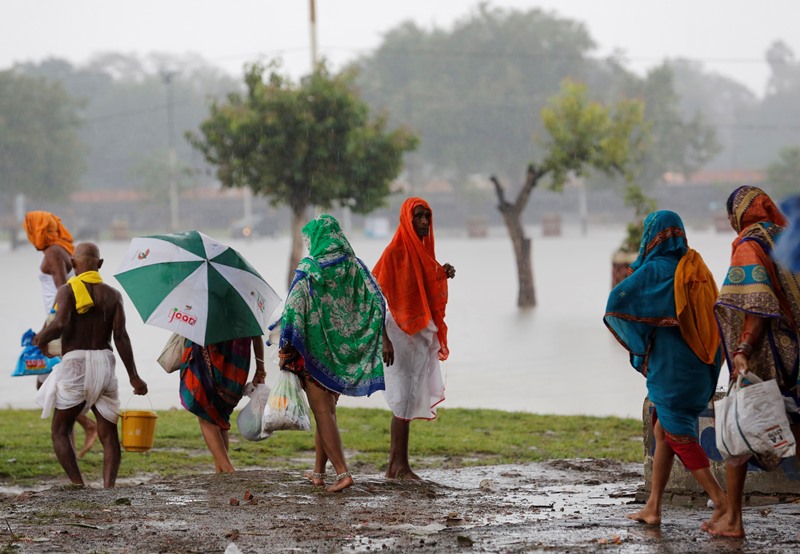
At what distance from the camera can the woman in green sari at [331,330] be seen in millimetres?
6355

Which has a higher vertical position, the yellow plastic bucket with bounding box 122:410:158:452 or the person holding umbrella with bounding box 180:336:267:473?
the person holding umbrella with bounding box 180:336:267:473

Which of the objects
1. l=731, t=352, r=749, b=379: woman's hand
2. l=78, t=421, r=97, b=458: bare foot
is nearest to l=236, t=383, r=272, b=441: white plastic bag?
l=78, t=421, r=97, b=458: bare foot

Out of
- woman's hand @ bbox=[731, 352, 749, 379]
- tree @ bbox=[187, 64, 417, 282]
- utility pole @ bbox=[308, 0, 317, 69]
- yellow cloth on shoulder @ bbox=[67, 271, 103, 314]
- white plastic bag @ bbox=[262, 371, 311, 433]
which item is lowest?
white plastic bag @ bbox=[262, 371, 311, 433]

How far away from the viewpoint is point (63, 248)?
804 centimetres

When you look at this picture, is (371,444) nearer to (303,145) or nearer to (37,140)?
(303,145)

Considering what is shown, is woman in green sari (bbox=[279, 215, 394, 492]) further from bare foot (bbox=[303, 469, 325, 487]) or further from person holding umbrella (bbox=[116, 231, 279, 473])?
person holding umbrella (bbox=[116, 231, 279, 473])

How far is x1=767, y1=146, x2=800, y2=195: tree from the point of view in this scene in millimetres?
62781

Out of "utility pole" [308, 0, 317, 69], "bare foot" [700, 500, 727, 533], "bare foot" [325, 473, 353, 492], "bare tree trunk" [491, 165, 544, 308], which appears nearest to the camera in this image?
"bare foot" [700, 500, 727, 533]

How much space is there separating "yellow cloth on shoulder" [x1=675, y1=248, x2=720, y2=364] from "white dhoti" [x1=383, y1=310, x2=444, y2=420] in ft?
6.38

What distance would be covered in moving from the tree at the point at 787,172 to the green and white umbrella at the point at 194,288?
59.0m

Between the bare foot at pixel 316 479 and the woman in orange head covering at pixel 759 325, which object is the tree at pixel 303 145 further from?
the woman in orange head covering at pixel 759 325

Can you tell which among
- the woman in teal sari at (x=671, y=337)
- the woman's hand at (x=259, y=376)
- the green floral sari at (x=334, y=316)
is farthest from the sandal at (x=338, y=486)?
the woman in teal sari at (x=671, y=337)

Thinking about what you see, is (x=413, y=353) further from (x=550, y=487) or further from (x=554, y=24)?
(x=554, y=24)

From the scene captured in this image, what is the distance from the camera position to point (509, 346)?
16422mm
